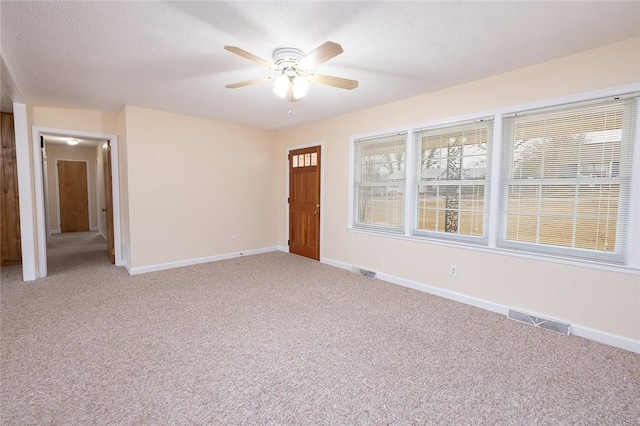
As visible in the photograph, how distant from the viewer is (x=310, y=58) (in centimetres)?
214

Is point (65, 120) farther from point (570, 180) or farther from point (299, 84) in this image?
point (570, 180)

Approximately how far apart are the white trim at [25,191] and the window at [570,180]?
5858mm

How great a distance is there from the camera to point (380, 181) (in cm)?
429

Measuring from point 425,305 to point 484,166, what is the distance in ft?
5.48

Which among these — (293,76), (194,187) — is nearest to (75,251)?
(194,187)

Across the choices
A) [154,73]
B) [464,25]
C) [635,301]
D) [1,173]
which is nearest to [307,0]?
[464,25]

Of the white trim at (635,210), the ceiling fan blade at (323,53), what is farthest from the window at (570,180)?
the ceiling fan blade at (323,53)

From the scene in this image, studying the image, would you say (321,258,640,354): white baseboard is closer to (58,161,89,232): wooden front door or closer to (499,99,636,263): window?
(499,99,636,263): window

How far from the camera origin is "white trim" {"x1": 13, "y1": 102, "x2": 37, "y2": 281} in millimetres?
3805

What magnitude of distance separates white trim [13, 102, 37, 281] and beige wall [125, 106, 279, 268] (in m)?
1.16

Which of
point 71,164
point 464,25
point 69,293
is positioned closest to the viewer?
point 464,25

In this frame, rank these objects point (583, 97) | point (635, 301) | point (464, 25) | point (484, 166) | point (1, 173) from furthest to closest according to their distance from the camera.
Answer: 1. point (1, 173)
2. point (484, 166)
3. point (583, 97)
4. point (635, 301)
5. point (464, 25)

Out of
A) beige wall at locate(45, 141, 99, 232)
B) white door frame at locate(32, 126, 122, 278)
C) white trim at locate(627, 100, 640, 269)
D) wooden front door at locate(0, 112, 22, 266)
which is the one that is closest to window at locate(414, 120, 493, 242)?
white trim at locate(627, 100, 640, 269)

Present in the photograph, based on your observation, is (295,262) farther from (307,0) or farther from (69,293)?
(307,0)
